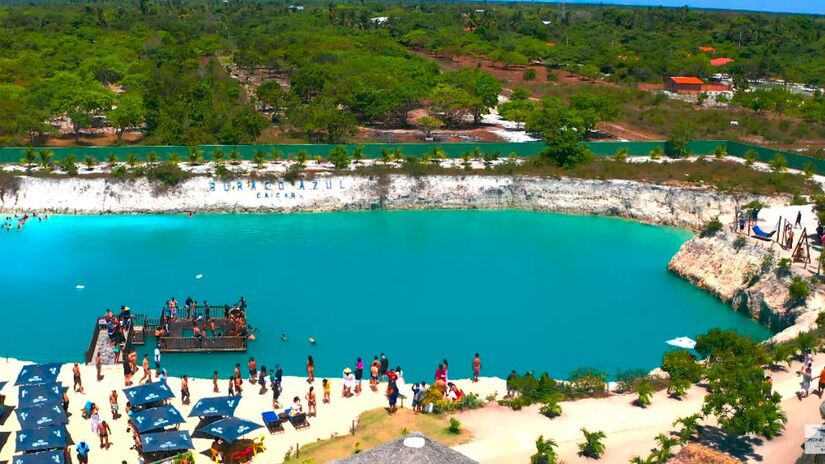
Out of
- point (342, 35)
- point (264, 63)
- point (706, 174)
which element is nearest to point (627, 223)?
point (706, 174)


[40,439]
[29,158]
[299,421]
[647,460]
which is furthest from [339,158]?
[647,460]

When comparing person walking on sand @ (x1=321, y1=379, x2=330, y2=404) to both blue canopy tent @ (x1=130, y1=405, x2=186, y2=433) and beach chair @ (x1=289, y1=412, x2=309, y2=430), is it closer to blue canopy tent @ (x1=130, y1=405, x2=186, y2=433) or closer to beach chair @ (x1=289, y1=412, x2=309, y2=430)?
beach chair @ (x1=289, y1=412, x2=309, y2=430)

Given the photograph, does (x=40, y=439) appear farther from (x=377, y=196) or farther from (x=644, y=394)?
(x=377, y=196)

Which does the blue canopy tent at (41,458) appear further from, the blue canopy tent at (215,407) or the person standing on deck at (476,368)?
the person standing on deck at (476,368)

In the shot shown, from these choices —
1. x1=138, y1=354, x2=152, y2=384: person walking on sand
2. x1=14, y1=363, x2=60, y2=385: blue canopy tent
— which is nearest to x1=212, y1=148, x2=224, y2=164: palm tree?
x1=138, y1=354, x2=152, y2=384: person walking on sand

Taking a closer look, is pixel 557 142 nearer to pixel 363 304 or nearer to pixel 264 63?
pixel 363 304

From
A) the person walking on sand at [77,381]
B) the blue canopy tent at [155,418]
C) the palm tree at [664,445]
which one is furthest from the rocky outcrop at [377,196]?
the palm tree at [664,445]
